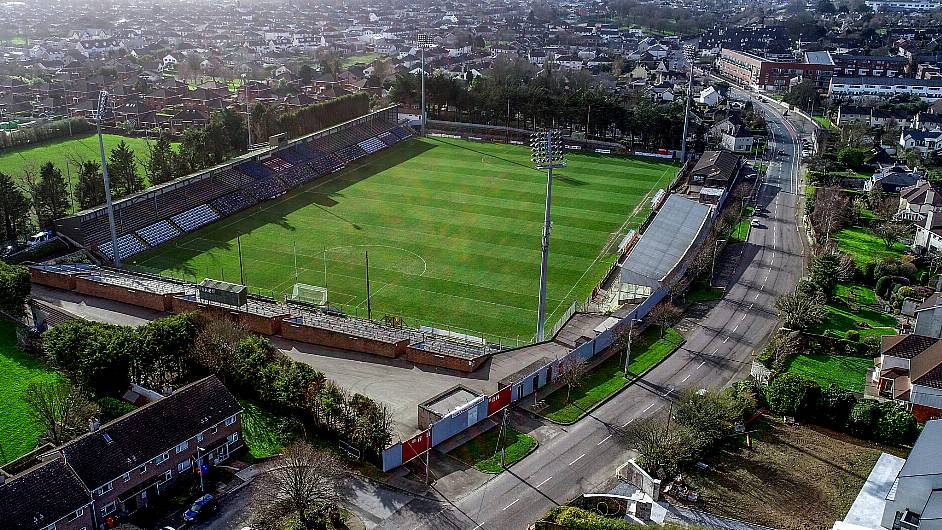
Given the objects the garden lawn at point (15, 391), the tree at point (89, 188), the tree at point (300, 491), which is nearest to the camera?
Answer: the tree at point (300, 491)

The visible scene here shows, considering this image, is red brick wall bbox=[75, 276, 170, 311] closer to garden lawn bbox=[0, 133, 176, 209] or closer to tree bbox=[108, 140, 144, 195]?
tree bbox=[108, 140, 144, 195]

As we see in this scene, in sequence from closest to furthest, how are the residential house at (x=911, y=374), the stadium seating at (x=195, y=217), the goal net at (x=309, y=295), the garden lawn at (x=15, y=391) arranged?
the garden lawn at (x=15, y=391)
the residential house at (x=911, y=374)
the goal net at (x=309, y=295)
the stadium seating at (x=195, y=217)

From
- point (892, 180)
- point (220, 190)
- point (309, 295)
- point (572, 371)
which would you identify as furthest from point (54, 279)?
point (892, 180)

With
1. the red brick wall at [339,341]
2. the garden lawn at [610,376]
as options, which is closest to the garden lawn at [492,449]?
the garden lawn at [610,376]

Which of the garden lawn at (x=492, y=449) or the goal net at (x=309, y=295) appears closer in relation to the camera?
the garden lawn at (x=492, y=449)

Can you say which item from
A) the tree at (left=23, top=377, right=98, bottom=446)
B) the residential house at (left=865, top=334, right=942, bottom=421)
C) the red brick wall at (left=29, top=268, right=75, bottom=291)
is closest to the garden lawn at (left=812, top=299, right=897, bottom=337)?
the residential house at (left=865, top=334, right=942, bottom=421)

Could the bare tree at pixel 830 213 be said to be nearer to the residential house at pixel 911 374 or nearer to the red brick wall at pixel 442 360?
the residential house at pixel 911 374

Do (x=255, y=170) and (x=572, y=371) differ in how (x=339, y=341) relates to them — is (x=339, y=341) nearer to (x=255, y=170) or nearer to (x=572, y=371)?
(x=572, y=371)
